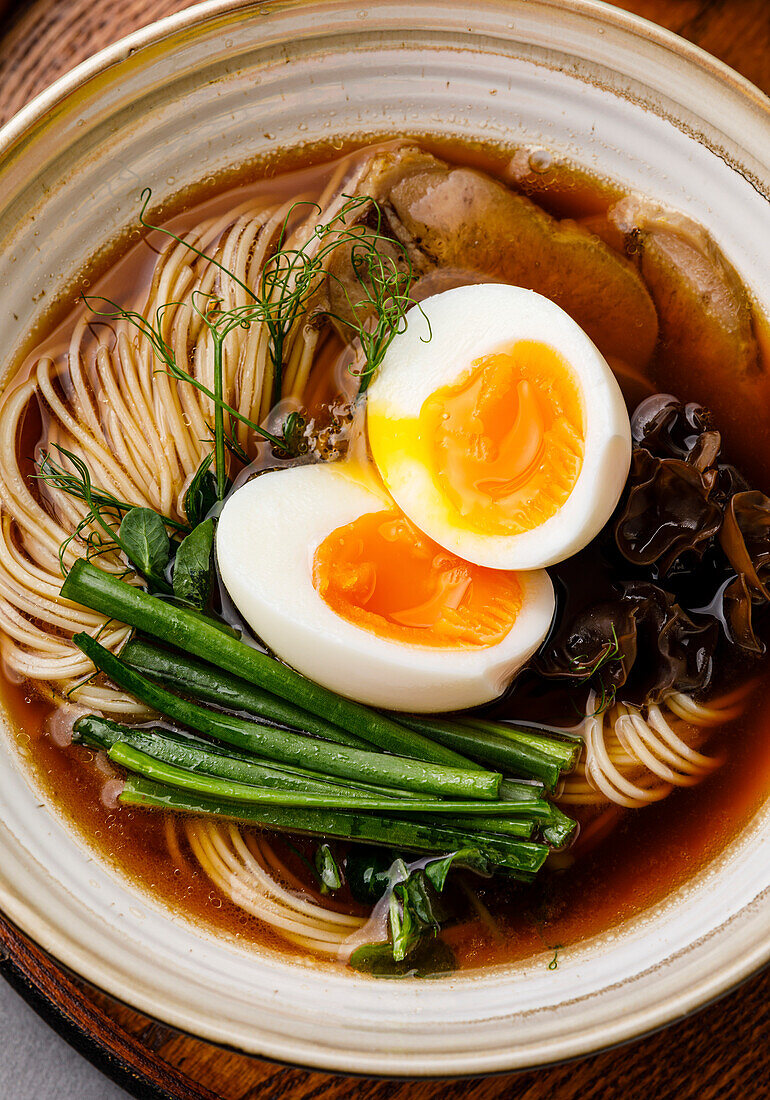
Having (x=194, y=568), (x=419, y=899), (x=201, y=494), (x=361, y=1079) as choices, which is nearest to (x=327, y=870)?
(x=419, y=899)

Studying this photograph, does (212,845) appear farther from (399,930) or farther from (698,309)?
(698,309)

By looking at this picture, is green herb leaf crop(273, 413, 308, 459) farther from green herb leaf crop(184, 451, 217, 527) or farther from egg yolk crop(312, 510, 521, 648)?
egg yolk crop(312, 510, 521, 648)

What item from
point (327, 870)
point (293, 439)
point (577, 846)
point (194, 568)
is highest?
point (293, 439)

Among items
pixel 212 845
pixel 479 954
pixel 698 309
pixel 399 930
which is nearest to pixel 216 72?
pixel 698 309

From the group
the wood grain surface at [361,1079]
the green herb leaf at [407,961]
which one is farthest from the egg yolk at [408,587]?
the wood grain surface at [361,1079]

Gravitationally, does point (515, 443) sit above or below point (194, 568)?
above

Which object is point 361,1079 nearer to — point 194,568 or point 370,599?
point 370,599

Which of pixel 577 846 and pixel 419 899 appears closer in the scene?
pixel 419 899
